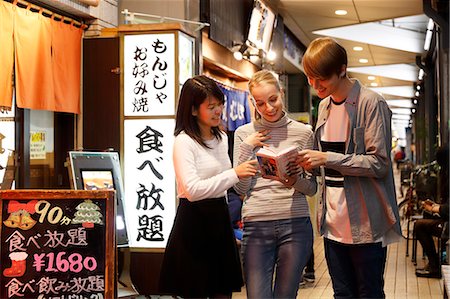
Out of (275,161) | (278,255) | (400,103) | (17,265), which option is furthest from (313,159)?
(400,103)

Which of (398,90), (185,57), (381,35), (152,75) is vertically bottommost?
(152,75)

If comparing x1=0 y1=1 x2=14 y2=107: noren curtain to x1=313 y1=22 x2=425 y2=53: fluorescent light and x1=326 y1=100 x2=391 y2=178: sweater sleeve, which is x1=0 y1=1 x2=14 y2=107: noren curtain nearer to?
x1=326 y1=100 x2=391 y2=178: sweater sleeve

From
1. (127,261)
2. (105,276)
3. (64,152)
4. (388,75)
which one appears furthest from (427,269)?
(388,75)

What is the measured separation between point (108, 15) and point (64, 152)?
55.7 inches

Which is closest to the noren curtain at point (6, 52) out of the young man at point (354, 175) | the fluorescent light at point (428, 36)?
the young man at point (354, 175)

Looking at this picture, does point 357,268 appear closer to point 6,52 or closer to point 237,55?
point 6,52

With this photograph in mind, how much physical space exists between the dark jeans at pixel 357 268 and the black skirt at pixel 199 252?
56cm

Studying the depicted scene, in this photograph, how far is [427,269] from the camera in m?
7.26

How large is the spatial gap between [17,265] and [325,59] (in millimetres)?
2000

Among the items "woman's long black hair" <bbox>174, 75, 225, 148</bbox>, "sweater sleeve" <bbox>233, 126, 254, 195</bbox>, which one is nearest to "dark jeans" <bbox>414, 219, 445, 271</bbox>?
"sweater sleeve" <bbox>233, 126, 254, 195</bbox>

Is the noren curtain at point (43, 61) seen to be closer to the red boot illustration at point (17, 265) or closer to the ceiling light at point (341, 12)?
the red boot illustration at point (17, 265)

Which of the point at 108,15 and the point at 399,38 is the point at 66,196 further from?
the point at 399,38

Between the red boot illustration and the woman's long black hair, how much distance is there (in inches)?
45.1

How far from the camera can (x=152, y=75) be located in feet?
18.5
